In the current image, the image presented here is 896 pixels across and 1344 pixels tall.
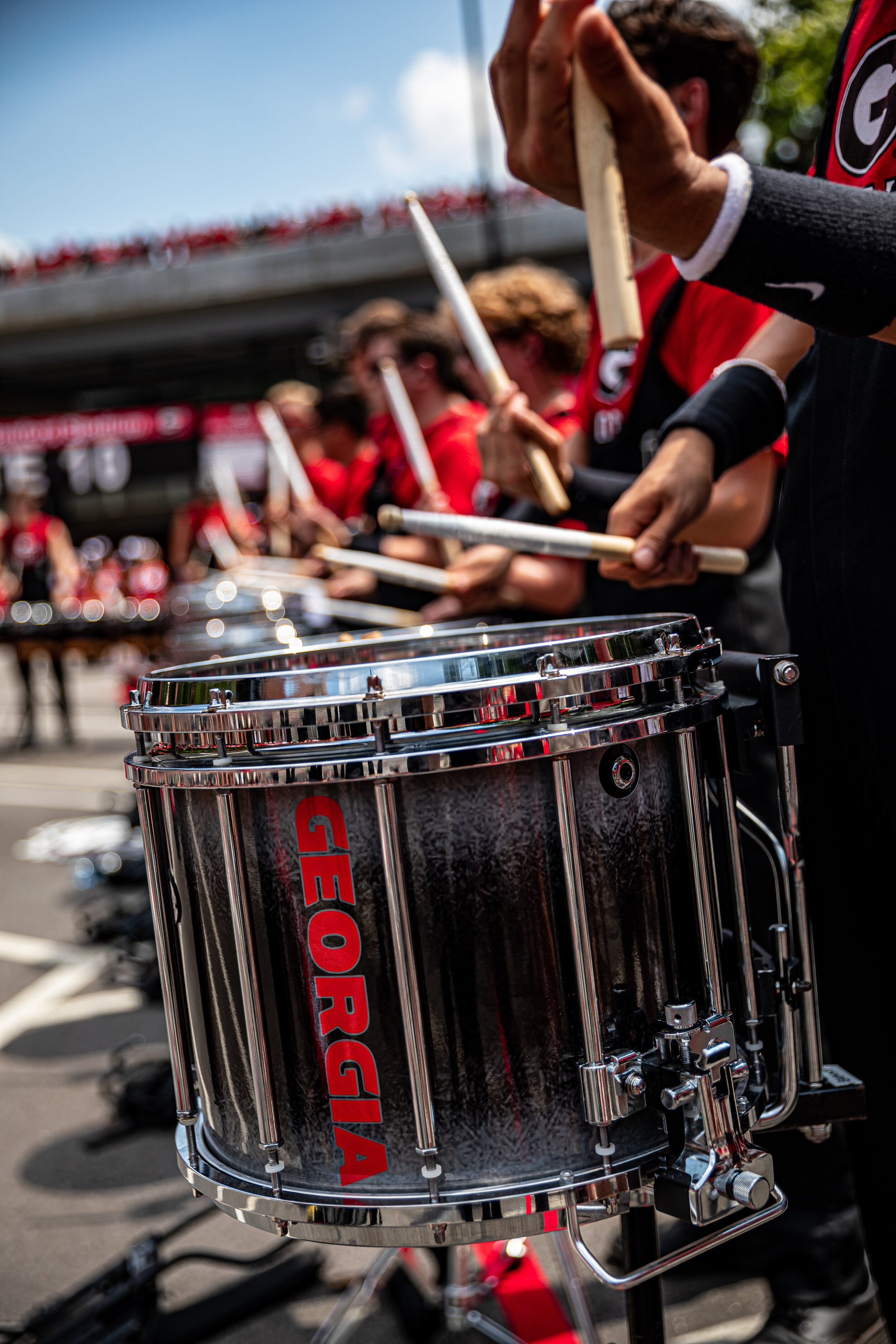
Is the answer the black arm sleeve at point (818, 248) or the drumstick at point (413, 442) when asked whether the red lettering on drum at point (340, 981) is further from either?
the drumstick at point (413, 442)

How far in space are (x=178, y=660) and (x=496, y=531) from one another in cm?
181

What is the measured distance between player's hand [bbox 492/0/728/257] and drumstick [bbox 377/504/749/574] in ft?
1.33

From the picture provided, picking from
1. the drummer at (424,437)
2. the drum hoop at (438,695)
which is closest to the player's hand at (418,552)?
the drummer at (424,437)

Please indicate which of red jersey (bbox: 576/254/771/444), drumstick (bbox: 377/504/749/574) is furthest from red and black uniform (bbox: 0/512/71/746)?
drumstick (bbox: 377/504/749/574)

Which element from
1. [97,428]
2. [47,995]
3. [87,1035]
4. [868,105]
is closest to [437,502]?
[87,1035]

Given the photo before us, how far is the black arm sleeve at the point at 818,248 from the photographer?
33.1 inches

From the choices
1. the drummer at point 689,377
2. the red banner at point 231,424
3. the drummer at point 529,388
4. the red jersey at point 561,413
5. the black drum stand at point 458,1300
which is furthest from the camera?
the red banner at point 231,424

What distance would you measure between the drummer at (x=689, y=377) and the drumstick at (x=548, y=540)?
232mm

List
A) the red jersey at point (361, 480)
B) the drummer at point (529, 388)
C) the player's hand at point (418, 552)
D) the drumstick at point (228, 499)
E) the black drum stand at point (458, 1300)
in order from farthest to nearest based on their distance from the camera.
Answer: the drumstick at point (228, 499)
the red jersey at point (361, 480)
the player's hand at point (418, 552)
the drummer at point (529, 388)
the black drum stand at point (458, 1300)

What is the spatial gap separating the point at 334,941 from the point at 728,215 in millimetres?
685

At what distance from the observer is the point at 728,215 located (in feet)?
2.77

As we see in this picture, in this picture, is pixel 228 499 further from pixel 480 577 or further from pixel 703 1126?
pixel 703 1126

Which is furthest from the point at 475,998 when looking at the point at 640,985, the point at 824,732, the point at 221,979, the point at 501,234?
the point at 501,234

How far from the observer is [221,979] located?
106cm
